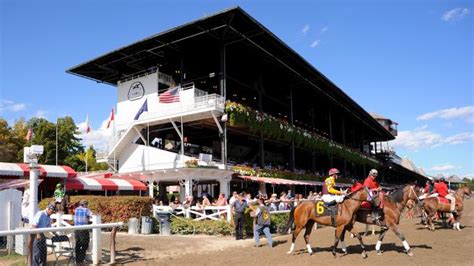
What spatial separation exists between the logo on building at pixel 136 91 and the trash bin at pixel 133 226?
43.5ft

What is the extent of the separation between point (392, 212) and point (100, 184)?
18.5 m

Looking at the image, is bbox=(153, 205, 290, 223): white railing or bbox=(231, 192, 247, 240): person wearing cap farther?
bbox=(153, 205, 290, 223): white railing

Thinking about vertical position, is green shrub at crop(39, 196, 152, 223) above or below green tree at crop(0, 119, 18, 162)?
below

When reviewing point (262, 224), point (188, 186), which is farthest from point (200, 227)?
point (188, 186)

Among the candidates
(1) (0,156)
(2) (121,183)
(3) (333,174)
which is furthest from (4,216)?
(1) (0,156)

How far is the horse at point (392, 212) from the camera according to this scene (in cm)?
1131

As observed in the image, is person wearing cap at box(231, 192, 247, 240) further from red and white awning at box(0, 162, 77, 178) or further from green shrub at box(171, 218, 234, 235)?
red and white awning at box(0, 162, 77, 178)

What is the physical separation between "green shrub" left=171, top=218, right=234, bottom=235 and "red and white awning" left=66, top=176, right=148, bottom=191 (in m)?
8.92

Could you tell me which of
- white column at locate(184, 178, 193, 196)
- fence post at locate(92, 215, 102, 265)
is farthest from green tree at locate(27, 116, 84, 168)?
fence post at locate(92, 215, 102, 265)

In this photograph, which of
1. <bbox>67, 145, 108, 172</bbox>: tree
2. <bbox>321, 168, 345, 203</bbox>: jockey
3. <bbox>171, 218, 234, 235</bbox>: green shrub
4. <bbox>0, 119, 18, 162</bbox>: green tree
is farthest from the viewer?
<bbox>67, 145, 108, 172</bbox>: tree

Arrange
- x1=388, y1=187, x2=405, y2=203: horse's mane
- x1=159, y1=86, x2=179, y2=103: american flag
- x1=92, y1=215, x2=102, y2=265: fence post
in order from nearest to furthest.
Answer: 1. x1=92, y1=215, x2=102, y2=265: fence post
2. x1=388, y1=187, x2=405, y2=203: horse's mane
3. x1=159, y1=86, x2=179, y2=103: american flag

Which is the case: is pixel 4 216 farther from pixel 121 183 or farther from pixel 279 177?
pixel 279 177

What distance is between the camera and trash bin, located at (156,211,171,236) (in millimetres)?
17562

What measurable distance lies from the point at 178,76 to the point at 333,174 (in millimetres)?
21288
